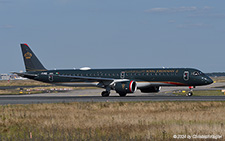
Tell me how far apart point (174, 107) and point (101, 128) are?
14.5 m

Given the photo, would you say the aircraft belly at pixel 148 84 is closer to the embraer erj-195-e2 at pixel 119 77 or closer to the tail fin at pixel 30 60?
the embraer erj-195-e2 at pixel 119 77

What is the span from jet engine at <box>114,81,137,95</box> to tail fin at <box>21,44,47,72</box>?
51.3ft

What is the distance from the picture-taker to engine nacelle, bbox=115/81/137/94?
173 ft

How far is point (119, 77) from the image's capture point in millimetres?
56812

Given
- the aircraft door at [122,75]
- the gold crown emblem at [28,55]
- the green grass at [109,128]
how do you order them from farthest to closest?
the gold crown emblem at [28,55] < the aircraft door at [122,75] < the green grass at [109,128]

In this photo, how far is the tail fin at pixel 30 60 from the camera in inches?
2522

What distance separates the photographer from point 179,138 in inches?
643

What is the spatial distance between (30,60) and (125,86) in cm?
1866

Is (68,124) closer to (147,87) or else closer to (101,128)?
(101,128)

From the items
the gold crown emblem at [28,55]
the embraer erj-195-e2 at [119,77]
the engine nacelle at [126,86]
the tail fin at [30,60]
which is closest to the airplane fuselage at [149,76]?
the embraer erj-195-e2 at [119,77]

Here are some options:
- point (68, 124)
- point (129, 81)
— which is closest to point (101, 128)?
point (68, 124)

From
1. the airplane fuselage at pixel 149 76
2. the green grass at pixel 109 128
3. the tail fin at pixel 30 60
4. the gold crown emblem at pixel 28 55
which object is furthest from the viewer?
the gold crown emblem at pixel 28 55

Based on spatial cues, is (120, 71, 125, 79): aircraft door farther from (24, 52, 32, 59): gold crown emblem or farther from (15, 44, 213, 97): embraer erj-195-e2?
(24, 52, 32, 59): gold crown emblem

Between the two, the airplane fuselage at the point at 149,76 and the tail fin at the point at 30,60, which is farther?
the tail fin at the point at 30,60
